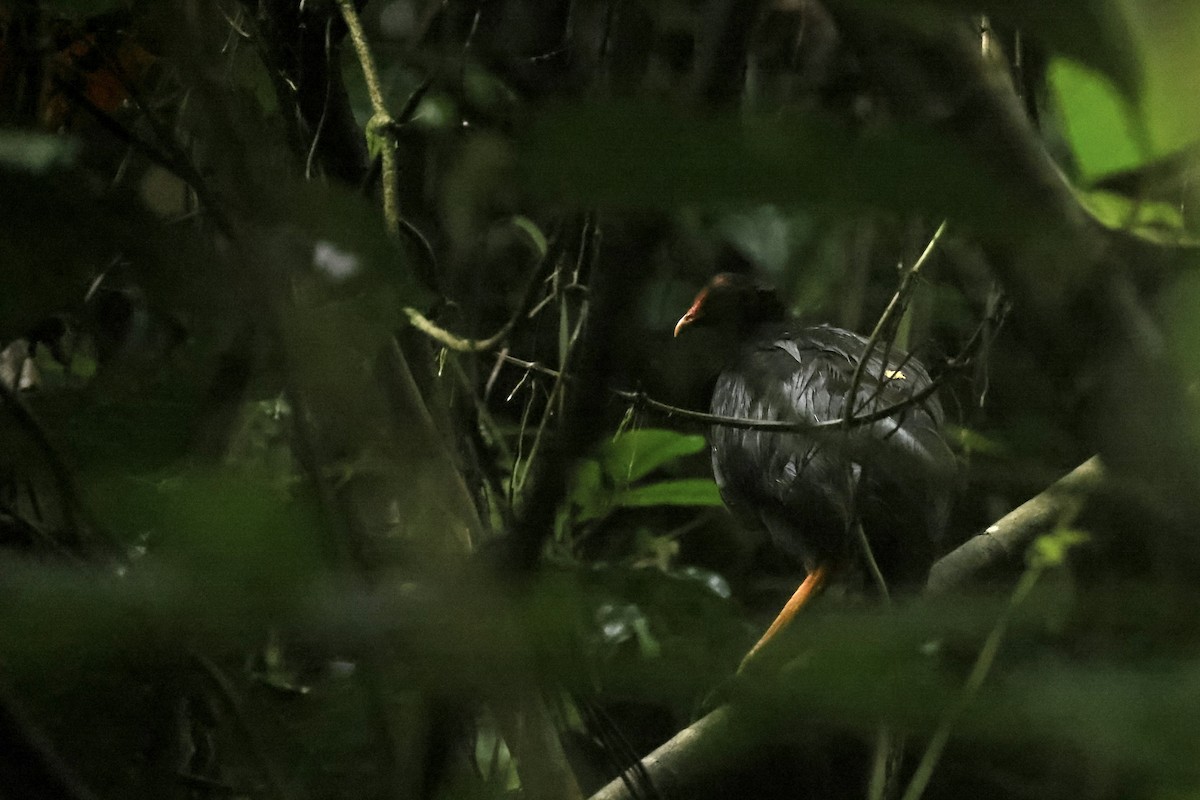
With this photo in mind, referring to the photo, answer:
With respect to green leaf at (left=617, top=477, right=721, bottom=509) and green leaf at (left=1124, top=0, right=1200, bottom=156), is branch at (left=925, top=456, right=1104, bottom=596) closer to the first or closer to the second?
green leaf at (left=617, top=477, right=721, bottom=509)

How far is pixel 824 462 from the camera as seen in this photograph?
1671mm

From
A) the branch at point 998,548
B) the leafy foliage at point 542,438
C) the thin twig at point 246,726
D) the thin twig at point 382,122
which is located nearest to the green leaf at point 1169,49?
the leafy foliage at point 542,438

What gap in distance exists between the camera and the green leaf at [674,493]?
1378 millimetres

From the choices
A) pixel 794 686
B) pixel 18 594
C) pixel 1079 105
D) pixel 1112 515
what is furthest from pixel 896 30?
pixel 1112 515

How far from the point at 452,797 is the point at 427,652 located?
0.19 meters

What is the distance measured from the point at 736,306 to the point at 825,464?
0.55 m

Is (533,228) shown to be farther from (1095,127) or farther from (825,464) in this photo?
(825,464)

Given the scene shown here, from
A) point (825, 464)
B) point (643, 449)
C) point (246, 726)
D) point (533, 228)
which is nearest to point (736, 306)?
point (825, 464)

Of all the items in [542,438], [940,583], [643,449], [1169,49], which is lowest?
[940,583]

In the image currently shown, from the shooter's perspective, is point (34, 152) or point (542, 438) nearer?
point (34, 152)

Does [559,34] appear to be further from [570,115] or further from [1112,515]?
[570,115]

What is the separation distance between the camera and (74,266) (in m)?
0.45

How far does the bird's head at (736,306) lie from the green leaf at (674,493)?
11.7 inches

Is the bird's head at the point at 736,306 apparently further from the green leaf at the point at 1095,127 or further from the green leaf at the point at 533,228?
the green leaf at the point at 1095,127
